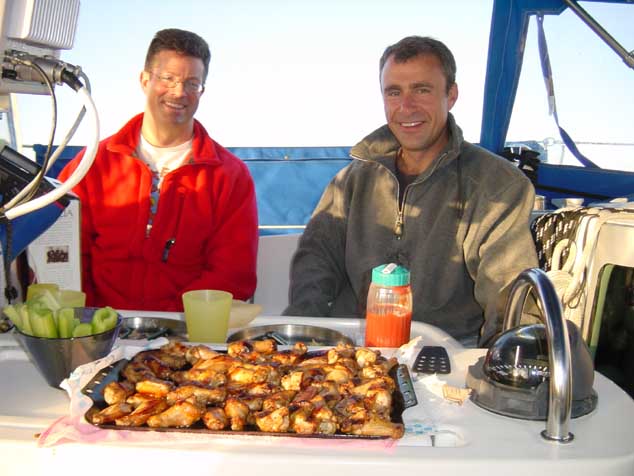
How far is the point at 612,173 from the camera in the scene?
3.87 m

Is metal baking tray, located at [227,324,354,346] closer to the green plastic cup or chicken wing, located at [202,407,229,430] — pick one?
the green plastic cup

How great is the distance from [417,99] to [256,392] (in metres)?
1.72

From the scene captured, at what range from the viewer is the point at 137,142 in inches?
110

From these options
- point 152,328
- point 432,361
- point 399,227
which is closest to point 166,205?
point 399,227

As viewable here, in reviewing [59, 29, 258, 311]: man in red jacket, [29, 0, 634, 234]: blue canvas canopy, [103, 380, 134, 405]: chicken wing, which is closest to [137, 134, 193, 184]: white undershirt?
[59, 29, 258, 311]: man in red jacket

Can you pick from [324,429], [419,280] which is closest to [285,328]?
[324,429]

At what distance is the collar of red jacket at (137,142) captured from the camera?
2707mm

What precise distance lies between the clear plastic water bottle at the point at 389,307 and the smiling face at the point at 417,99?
122 cm

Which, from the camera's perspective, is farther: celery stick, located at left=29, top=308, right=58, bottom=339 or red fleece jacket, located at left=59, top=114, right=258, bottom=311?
red fleece jacket, located at left=59, top=114, right=258, bottom=311

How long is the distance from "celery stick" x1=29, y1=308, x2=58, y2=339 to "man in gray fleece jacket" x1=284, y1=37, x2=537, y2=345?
3.61ft

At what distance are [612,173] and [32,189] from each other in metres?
3.60

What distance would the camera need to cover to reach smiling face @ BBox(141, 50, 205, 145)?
2.73m

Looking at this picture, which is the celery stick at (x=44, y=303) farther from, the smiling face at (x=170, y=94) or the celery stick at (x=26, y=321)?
the smiling face at (x=170, y=94)

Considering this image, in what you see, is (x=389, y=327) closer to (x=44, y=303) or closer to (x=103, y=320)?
(x=103, y=320)
